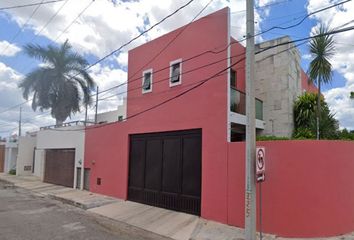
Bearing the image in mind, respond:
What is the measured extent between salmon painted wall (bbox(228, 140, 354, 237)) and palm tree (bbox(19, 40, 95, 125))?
22.0 m

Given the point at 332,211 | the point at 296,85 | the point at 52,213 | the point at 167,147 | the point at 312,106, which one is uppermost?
the point at 296,85

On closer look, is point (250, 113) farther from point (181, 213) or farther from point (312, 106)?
point (312, 106)

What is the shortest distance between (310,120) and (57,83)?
73.9ft

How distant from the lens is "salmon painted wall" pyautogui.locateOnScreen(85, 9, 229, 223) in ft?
38.0

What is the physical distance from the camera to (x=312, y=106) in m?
14.8

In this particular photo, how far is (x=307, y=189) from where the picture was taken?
930 centimetres

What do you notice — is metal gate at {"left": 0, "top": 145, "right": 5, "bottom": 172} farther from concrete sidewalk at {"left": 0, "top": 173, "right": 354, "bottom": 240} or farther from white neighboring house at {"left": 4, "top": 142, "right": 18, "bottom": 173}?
concrete sidewalk at {"left": 0, "top": 173, "right": 354, "bottom": 240}

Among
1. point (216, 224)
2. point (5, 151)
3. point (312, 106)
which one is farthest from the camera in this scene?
point (5, 151)

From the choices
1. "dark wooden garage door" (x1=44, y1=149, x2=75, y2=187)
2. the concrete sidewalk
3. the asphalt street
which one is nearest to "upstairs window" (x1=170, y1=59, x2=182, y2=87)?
the concrete sidewalk

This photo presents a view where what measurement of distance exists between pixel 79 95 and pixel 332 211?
2431cm

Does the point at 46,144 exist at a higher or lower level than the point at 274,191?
higher

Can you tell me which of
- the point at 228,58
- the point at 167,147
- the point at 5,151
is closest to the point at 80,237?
the point at 167,147

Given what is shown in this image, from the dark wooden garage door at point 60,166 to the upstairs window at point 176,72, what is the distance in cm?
1142

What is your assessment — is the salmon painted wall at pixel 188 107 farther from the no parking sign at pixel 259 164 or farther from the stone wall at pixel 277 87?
the stone wall at pixel 277 87
